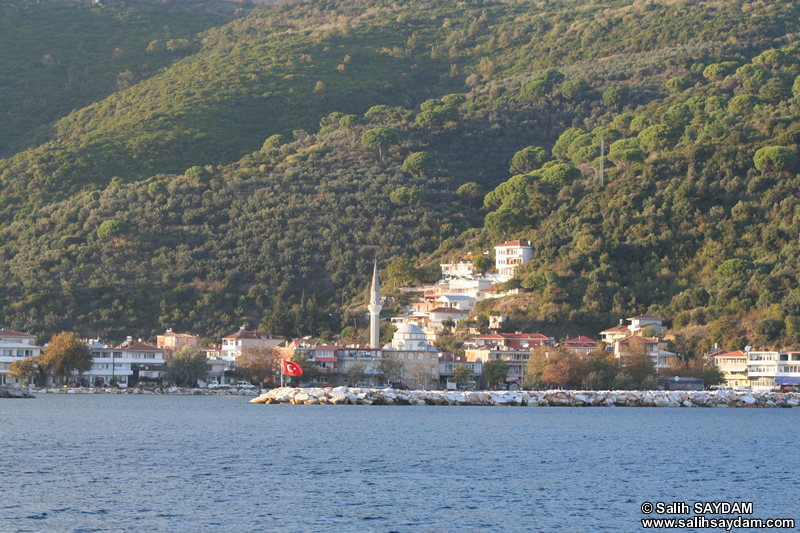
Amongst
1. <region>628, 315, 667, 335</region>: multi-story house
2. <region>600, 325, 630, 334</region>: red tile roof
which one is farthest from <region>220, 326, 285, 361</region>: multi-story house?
<region>628, 315, 667, 335</region>: multi-story house

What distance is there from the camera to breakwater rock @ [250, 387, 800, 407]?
69.8m

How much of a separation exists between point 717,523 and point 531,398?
151 ft

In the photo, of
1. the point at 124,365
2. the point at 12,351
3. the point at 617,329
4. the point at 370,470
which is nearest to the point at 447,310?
the point at 617,329

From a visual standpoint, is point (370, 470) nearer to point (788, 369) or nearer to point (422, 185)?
point (788, 369)

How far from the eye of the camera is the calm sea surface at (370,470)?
26.0 m

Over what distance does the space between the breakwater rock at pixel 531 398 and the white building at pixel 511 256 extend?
29.2 metres

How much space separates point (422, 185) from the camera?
123 m

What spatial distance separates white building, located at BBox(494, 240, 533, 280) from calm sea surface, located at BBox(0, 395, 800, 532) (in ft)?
142

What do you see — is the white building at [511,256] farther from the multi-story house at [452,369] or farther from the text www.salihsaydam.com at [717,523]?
the text www.salihsaydam.com at [717,523]

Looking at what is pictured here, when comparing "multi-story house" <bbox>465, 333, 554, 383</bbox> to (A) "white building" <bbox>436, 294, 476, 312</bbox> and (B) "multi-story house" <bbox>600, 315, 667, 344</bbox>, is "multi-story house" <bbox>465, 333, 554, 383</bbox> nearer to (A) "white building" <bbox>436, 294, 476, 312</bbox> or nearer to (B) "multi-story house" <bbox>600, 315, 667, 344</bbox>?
(B) "multi-story house" <bbox>600, 315, 667, 344</bbox>

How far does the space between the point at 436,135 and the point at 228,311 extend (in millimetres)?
47686

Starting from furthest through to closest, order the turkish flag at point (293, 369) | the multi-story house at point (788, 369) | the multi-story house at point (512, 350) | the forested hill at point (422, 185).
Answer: the forested hill at point (422, 185), the multi-story house at point (512, 350), the turkish flag at point (293, 369), the multi-story house at point (788, 369)

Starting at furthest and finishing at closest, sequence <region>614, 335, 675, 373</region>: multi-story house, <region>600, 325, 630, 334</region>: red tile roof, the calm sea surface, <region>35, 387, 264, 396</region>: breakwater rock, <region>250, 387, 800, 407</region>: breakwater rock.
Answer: <region>600, 325, 630, 334</region>: red tile roof < <region>35, 387, 264, 396</region>: breakwater rock < <region>614, 335, 675, 373</region>: multi-story house < <region>250, 387, 800, 407</region>: breakwater rock < the calm sea surface

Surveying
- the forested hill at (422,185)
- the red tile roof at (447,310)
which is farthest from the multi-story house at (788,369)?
the red tile roof at (447,310)
